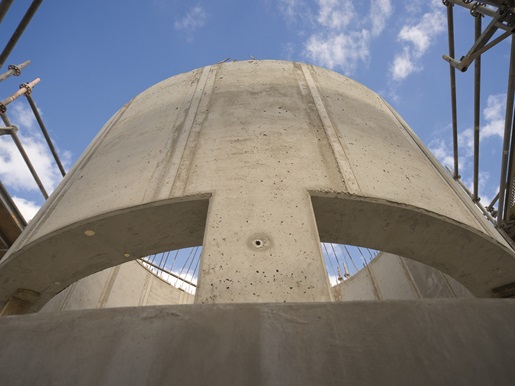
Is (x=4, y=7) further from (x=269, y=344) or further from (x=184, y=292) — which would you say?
(x=184, y=292)

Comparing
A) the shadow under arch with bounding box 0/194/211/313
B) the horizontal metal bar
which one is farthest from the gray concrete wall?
the horizontal metal bar

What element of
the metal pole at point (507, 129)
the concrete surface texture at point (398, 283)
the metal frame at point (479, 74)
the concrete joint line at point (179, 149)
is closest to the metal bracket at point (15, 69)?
the concrete joint line at point (179, 149)

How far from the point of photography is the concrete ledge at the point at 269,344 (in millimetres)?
1339

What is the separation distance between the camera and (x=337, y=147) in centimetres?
409

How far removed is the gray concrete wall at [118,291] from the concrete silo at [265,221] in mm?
3224

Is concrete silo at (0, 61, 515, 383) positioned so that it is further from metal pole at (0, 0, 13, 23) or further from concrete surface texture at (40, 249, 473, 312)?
concrete surface texture at (40, 249, 473, 312)

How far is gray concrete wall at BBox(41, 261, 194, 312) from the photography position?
7332 mm

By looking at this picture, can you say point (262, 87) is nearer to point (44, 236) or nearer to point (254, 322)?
point (44, 236)

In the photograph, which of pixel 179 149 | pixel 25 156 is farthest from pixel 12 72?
pixel 179 149

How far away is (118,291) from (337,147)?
745 cm

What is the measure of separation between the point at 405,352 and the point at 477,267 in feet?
11.8

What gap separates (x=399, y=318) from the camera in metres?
1.52

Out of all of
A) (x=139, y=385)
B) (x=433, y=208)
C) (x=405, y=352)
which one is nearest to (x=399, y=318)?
(x=405, y=352)

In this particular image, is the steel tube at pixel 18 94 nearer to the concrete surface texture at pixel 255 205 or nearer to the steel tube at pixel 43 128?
the steel tube at pixel 43 128
